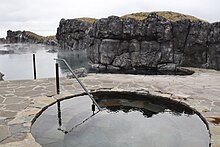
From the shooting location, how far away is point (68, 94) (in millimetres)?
6488

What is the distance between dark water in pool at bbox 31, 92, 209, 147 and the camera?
4.05m

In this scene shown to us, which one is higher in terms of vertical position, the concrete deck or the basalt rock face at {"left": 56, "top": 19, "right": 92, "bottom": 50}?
the basalt rock face at {"left": 56, "top": 19, "right": 92, "bottom": 50}

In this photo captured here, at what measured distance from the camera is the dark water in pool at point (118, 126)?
4051 mm

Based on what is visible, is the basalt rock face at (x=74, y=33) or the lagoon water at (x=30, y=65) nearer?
the lagoon water at (x=30, y=65)

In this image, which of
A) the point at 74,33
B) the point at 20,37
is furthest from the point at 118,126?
the point at 20,37

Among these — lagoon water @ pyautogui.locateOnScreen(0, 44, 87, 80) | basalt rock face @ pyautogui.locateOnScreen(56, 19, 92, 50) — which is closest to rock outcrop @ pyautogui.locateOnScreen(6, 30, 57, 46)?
basalt rock face @ pyautogui.locateOnScreen(56, 19, 92, 50)

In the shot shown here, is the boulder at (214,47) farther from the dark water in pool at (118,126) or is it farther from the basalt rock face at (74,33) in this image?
the basalt rock face at (74,33)

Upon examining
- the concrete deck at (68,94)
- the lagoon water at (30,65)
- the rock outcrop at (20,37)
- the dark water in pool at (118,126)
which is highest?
the rock outcrop at (20,37)

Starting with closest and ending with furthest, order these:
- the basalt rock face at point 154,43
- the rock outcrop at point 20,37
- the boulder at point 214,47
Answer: the boulder at point 214,47
the basalt rock face at point 154,43
the rock outcrop at point 20,37

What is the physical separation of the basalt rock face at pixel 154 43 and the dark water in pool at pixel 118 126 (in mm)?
11023

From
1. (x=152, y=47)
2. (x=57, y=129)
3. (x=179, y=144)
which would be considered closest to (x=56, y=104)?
(x=57, y=129)

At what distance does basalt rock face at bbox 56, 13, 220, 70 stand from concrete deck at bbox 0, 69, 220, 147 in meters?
8.28

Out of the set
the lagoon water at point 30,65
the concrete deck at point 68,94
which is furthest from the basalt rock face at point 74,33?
the concrete deck at point 68,94

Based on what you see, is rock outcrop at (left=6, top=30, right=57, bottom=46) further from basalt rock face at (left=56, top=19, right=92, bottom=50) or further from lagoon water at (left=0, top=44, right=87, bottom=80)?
lagoon water at (left=0, top=44, right=87, bottom=80)
